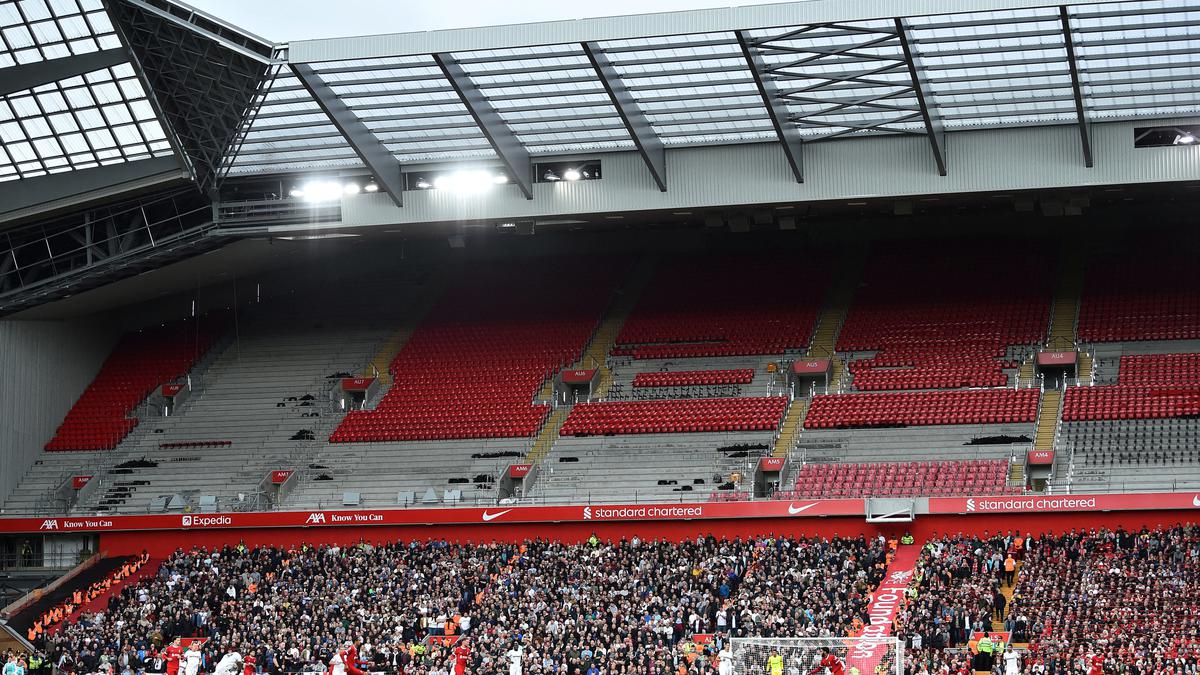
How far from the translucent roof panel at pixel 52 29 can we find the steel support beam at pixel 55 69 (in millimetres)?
159

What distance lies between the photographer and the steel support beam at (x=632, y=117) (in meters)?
42.1

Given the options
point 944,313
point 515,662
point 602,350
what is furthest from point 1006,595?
point 602,350

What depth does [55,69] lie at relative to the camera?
151ft

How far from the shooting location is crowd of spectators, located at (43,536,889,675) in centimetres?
3772

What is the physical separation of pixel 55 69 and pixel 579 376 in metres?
19.2

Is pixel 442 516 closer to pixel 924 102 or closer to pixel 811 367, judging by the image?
pixel 811 367

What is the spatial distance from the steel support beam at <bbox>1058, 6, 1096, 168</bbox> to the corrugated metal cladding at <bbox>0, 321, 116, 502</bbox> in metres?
35.1

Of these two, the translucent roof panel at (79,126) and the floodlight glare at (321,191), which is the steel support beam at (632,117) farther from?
the translucent roof panel at (79,126)

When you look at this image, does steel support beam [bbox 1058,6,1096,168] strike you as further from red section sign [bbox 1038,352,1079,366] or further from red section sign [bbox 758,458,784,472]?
red section sign [bbox 758,458,784,472]

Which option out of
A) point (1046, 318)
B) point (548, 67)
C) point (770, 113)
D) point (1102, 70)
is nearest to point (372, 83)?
point (548, 67)

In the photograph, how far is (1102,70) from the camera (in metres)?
41.3

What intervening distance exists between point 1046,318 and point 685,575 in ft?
58.4

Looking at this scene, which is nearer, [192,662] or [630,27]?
[192,662]

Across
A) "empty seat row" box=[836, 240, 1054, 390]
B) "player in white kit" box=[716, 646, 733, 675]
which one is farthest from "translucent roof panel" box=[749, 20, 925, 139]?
"player in white kit" box=[716, 646, 733, 675]
